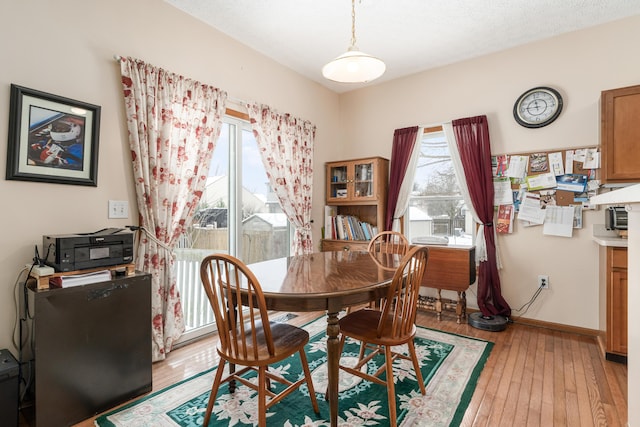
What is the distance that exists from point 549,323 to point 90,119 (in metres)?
4.18

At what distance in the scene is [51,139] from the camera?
1.96m

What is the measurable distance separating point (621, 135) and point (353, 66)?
85.3 inches

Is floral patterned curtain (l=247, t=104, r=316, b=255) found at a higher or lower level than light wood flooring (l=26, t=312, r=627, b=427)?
higher

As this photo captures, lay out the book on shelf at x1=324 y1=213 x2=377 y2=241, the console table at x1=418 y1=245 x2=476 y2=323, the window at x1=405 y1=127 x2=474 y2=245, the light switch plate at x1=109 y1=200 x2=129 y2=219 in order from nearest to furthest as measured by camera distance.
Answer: the light switch plate at x1=109 y1=200 x2=129 y2=219
the console table at x1=418 y1=245 x2=476 y2=323
the window at x1=405 y1=127 x2=474 y2=245
the book on shelf at x1=324 y1=213 x2=377 y2=241

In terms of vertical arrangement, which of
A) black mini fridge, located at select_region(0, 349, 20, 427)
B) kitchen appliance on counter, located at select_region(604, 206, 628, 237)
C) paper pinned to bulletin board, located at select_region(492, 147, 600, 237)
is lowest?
black mini fridge, located at select_region(0, 349, 20, 427)

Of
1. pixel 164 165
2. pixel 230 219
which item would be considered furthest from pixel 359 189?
pixel 164 165

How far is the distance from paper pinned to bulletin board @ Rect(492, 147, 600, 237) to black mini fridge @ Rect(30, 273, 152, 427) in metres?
3.25

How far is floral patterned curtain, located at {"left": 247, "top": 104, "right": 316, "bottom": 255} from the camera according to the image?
334 centimetres

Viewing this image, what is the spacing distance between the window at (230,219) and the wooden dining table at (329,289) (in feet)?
3.36

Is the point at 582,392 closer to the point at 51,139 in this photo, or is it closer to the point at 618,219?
the point at 618,219

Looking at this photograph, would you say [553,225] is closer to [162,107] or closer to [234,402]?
[234,402]

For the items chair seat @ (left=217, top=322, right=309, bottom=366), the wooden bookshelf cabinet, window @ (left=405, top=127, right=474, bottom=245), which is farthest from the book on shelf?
chair seat @ (left=217, top=322, right=309, bottom=366)

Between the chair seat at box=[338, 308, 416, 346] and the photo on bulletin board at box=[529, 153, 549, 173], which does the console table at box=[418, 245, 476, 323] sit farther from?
the chair seat at box=[338, 308, 416, 346]

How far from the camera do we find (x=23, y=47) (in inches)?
72.9
